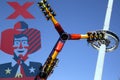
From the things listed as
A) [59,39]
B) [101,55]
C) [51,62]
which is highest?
[59,39]

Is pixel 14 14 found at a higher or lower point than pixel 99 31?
higher

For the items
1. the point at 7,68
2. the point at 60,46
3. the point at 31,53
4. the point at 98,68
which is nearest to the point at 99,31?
the point at 60,46

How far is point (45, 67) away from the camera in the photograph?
31078 mm

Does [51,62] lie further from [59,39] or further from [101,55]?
[101,55]

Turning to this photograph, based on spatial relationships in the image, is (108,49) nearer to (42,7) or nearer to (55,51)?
(55,51)

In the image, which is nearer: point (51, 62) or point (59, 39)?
point (51, 62)

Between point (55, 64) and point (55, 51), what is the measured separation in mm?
1395

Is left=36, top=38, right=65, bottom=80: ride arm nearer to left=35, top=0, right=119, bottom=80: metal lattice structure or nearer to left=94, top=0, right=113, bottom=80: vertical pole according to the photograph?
left=35, top=0, right=119, bottom=80: metal lattice structure

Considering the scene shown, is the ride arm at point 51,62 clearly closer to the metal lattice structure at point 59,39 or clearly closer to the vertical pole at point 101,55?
the metal lattice structure at point 59,39

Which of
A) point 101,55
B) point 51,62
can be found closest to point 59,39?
point 51,62

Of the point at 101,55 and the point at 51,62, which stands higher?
the point at 51,62

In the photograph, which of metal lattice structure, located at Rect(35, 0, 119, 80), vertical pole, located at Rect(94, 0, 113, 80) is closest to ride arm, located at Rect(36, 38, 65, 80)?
metal lattice structure, located at Rect(35, 0, 119, 80)

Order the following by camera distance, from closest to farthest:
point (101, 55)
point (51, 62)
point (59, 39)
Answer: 1. point (101, 55)
2. point (51, 62)
3. point (59, 39)

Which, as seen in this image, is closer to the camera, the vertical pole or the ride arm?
the vertical pole
